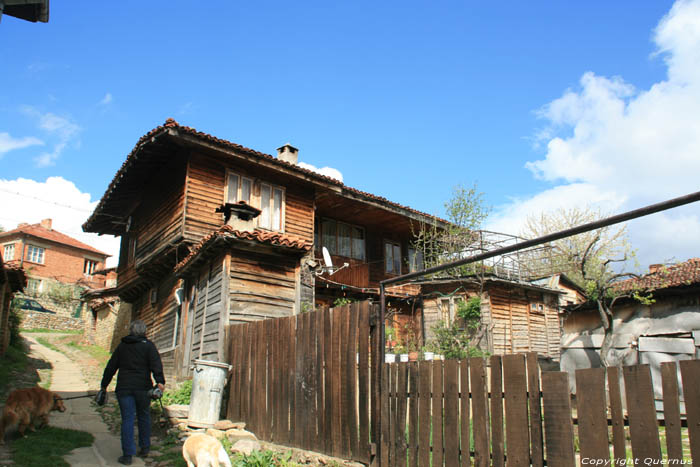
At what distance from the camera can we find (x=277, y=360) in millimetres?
7145

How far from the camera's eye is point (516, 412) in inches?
139

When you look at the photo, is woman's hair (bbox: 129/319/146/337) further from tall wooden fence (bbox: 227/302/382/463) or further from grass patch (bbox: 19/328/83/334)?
grass patch (bbox: 19/328/83/334)

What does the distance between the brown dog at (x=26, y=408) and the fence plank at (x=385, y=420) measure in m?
4.93

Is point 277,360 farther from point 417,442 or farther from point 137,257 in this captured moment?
point 137,257

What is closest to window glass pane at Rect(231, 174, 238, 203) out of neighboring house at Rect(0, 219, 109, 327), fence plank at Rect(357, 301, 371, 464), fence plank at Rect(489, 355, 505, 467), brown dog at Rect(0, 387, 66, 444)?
brown dog at Rect(0, 387, 66, 444)

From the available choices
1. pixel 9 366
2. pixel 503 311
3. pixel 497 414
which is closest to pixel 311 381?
pixel 497 414

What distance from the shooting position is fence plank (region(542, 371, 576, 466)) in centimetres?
318

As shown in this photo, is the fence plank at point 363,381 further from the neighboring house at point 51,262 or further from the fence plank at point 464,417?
the neighboring house at point 51,262

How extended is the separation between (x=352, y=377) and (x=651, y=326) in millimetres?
12113

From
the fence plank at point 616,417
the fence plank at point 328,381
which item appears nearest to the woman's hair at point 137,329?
the fence plank at point 328,381

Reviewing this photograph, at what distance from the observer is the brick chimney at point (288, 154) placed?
17.1 m

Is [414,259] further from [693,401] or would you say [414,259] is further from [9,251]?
[9,251]

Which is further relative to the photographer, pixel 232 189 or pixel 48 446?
pixel 232 189

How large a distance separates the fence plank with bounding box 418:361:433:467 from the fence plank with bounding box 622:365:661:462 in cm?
172
